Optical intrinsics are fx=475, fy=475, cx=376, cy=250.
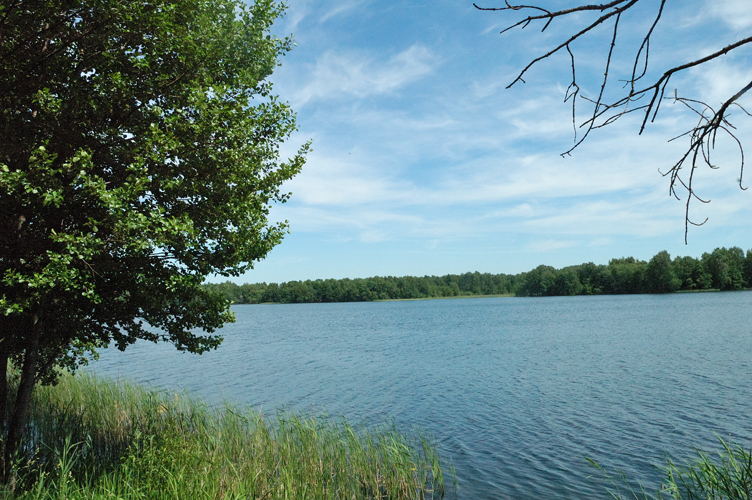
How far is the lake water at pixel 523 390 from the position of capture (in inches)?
585

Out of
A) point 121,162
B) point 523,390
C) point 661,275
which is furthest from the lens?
point 661,275

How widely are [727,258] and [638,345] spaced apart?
132218mm

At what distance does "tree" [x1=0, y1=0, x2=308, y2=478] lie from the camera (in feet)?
28.0

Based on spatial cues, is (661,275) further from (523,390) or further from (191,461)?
(191,461)

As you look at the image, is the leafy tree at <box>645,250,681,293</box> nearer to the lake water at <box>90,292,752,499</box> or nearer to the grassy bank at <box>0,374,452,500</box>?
the lake water at <box>90,292,752,499</box>

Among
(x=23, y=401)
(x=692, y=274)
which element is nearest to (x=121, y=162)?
(x=23, y=401)

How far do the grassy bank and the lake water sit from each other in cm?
240

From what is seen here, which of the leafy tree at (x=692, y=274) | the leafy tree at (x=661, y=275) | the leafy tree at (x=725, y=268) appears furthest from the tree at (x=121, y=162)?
the leafy tree at (x=692, y=274)

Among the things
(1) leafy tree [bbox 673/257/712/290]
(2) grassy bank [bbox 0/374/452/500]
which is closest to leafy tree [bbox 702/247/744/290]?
(1) leafy tree [bbox 673/257/712/290]

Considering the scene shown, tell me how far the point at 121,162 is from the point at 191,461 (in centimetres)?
647

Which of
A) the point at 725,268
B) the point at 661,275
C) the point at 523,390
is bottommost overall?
the point at 523,390

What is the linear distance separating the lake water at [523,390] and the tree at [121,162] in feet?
31.0

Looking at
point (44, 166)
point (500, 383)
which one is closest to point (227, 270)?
point (44, 166)

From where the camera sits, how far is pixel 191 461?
10.2 meters
